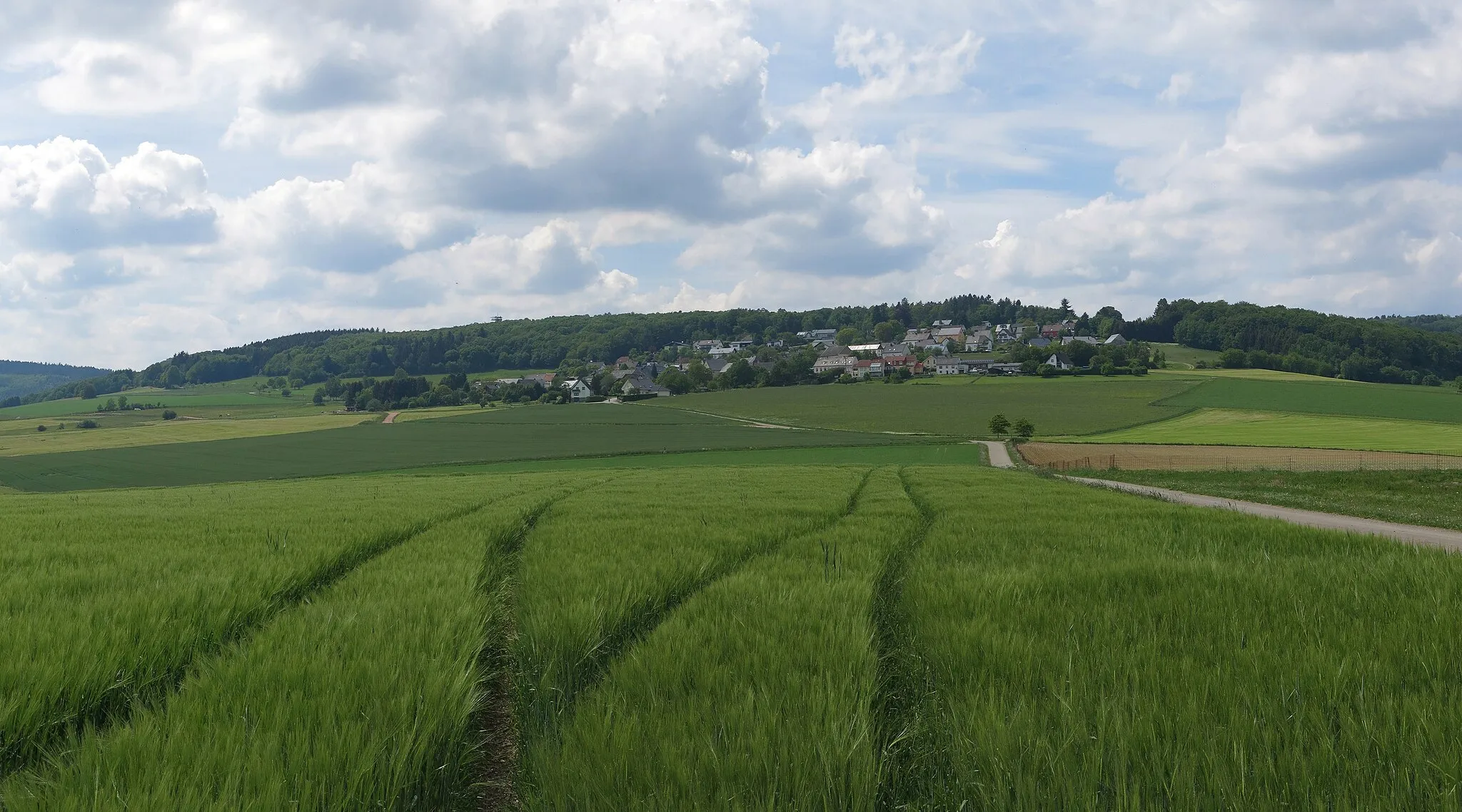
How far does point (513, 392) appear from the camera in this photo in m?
142

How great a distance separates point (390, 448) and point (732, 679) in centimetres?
7381

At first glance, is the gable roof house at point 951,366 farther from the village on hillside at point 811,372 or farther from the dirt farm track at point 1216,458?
the dirt farm track at point 1216,458

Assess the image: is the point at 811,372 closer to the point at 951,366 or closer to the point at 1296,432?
the point at 951,366

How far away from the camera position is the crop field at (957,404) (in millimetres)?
80188

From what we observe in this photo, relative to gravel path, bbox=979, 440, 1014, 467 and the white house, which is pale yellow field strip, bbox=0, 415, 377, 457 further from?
gravel path, bbox=979, 440, 1014, 467

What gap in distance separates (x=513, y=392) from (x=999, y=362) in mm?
97158

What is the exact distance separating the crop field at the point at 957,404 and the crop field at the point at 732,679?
223 ft

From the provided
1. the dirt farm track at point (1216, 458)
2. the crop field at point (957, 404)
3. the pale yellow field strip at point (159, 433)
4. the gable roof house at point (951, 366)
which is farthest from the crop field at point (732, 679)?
the gable roof house at point (951, 366)

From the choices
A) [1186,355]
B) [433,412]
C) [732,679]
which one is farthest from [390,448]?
[1186,355]

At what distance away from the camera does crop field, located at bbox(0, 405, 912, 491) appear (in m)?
57.7

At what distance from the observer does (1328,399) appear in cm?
8831

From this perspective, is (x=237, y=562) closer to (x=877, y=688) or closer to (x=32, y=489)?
(x=877, y=688)

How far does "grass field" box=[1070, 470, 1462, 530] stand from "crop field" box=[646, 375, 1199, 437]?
36.6 meters

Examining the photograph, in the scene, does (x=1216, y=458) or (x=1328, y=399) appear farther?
(x=1328, y=399)
